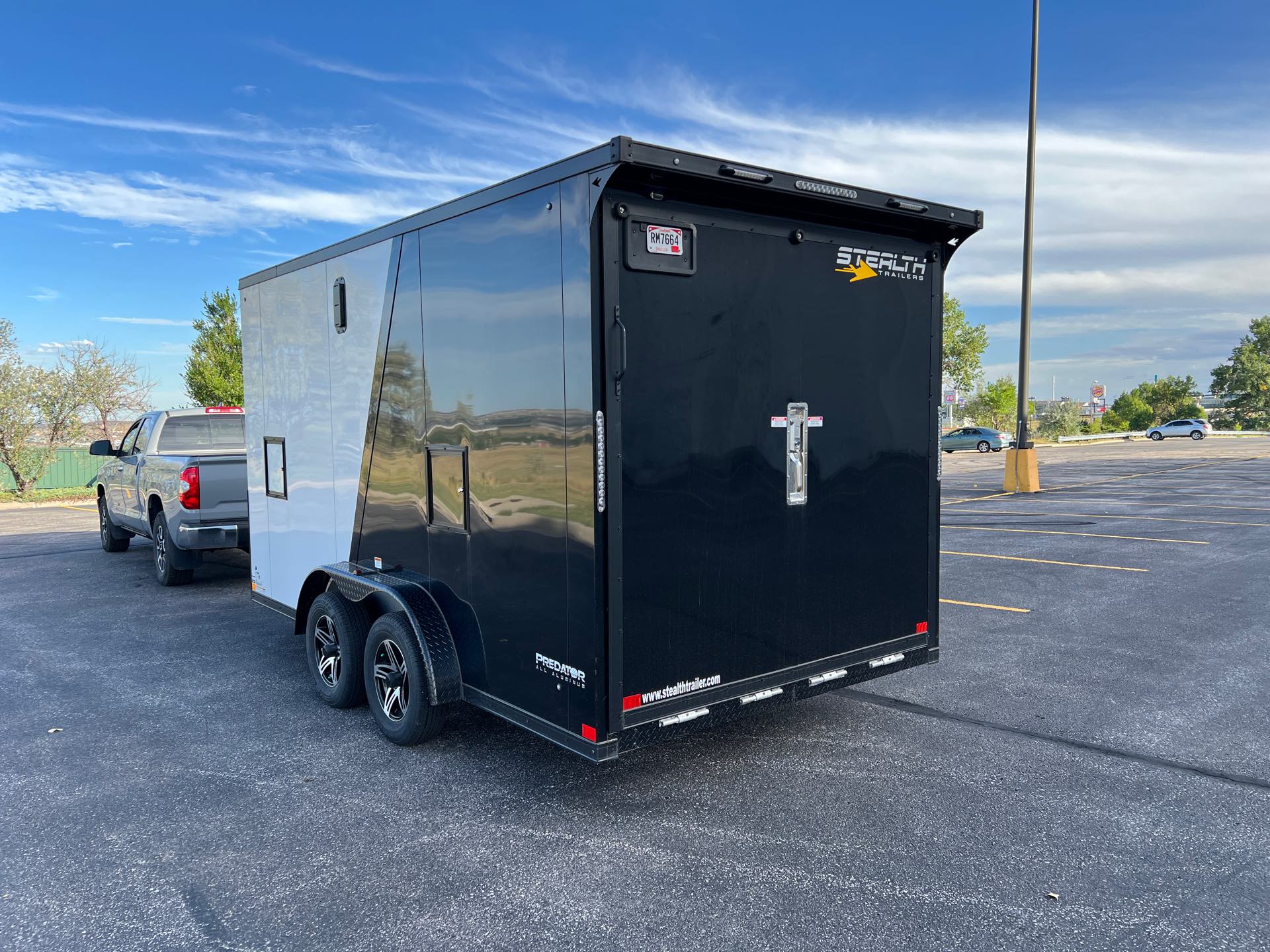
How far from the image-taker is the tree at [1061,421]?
6178cm

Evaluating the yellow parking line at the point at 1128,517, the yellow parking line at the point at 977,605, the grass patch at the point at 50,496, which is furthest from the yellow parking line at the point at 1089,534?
the grass patch at the point at 50,496

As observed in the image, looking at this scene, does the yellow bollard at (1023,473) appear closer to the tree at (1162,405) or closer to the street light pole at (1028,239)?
the street light pole at (1028,239)

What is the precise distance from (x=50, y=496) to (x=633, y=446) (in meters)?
25.4

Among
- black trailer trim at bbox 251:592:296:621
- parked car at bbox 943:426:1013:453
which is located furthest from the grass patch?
parked car at bbox 943:426:1013:453

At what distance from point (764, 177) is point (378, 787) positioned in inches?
140

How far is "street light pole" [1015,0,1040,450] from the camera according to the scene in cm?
1798

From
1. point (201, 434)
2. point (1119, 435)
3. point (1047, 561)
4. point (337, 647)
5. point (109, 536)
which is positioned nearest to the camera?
point (337, 647)

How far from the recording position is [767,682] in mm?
4352

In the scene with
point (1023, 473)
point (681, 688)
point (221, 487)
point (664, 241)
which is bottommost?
point (681, 688)

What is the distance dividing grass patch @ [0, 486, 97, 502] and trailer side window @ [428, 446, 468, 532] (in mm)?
21686

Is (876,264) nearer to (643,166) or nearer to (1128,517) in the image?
(643,166)

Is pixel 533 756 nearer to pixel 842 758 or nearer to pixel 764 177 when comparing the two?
pixel 842 758

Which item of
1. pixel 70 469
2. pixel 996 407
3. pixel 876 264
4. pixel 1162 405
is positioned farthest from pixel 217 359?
pixel 1162 405

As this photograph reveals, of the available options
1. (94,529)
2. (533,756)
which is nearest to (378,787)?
(533,756)
